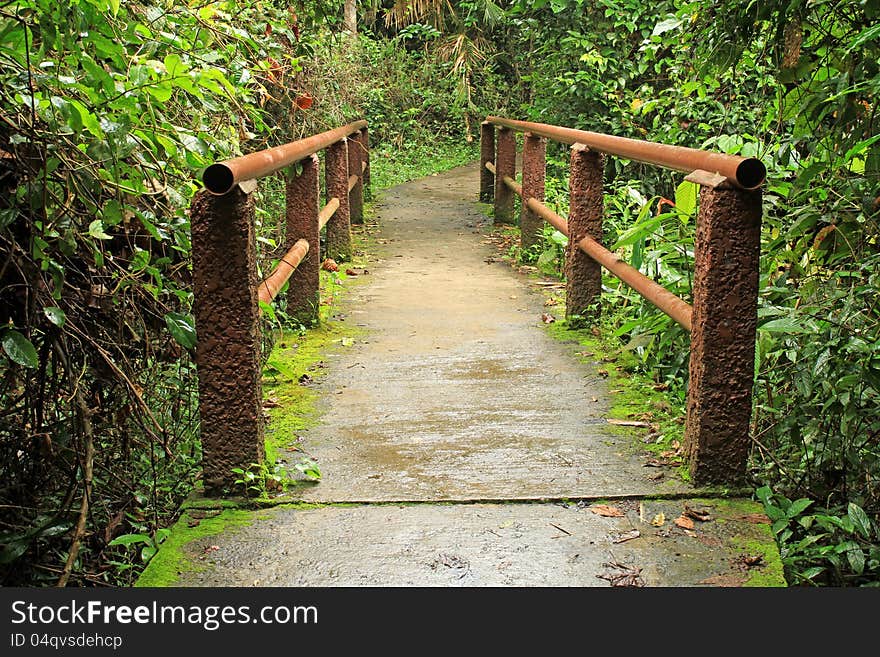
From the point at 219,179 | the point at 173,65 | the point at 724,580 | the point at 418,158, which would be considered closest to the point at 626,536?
the point at 724,580

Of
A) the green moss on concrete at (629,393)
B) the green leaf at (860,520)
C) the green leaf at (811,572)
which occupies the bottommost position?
the green leaf at (811,572)

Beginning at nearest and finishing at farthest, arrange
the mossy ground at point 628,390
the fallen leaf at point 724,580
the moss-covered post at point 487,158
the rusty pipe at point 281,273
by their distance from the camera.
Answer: the fallen leaf at point 724,580
the mossy ground at point 628,390
the rusty pipe at point 281,273
the moss-covered post at point 487,158

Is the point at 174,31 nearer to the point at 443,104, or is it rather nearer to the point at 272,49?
the point at 272,49

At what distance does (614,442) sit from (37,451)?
1.81 meters

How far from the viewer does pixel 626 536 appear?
2547 mm

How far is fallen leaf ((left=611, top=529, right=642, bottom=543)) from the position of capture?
2.53 meters

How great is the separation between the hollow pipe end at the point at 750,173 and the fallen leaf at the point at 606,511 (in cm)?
94

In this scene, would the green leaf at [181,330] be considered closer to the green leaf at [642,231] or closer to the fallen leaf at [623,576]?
the fallen leaf at [623,576]

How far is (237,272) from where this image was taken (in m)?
2.71

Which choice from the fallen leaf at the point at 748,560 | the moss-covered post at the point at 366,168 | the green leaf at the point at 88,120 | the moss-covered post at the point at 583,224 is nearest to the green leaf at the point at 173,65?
the green leaf at the point at 88,120

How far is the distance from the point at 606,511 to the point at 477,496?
37 cm

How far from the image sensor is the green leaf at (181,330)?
9.28 feet

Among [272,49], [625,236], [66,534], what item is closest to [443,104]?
[272,49]

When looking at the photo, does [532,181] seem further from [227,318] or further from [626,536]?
[626,536]
